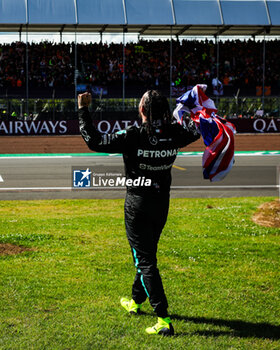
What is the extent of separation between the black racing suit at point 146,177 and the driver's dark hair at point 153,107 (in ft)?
0.20

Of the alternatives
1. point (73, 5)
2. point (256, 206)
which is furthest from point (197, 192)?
point (73, 5)

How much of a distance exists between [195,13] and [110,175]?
60.8 feet

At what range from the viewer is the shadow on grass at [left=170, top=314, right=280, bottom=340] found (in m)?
4.18

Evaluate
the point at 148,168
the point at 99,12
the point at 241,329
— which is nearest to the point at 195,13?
the point at 99,12

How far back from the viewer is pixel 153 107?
404cm

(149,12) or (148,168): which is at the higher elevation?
(149,12)

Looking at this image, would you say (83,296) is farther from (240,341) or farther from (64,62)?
(64,62)

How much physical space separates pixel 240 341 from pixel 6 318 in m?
2.05

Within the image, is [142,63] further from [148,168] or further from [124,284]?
[148,168]

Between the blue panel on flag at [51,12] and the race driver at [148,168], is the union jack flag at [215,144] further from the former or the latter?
the blue panel on flag at [51,12]

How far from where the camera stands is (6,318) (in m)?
4.43

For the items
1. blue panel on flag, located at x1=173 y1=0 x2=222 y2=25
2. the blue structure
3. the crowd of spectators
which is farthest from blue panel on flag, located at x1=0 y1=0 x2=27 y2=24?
blue panel on flag, located at x1=173 y1=0 x2=222 y2=25

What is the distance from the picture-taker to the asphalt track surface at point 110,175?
12242 millimetres

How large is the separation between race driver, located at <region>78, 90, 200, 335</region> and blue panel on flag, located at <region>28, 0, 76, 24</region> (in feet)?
87.3
